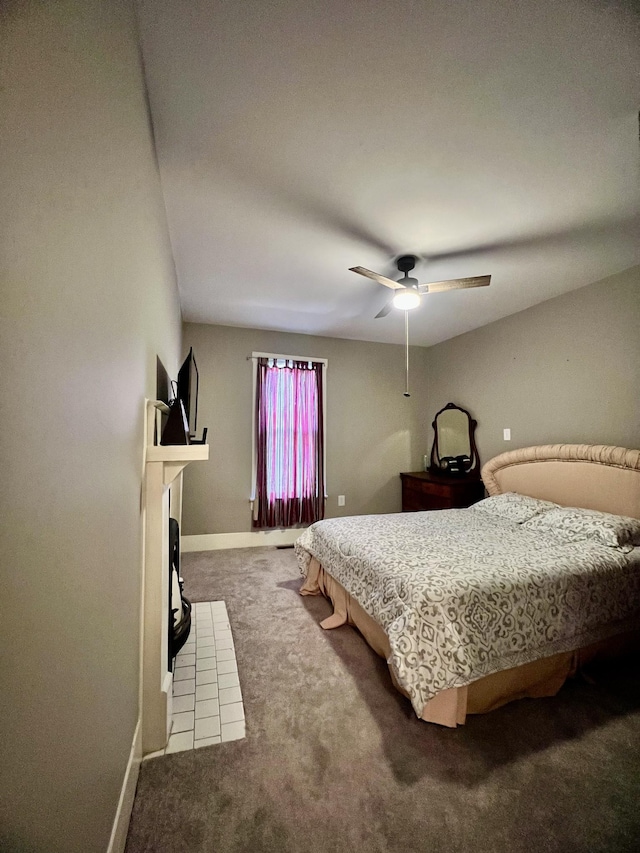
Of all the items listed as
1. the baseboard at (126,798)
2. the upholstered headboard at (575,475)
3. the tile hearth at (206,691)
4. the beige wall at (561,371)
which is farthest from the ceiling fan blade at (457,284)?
the baseboard at (126,798)

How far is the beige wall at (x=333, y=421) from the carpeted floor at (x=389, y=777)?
2.24 m

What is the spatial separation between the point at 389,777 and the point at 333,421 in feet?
11.0

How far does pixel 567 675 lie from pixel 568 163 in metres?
2.60

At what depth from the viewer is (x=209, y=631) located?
85.5 inches

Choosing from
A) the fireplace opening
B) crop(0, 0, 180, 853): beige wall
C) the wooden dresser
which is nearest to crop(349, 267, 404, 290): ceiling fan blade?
crop(0, 0, 180, 853): beige wall

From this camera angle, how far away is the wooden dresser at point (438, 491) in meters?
3.60

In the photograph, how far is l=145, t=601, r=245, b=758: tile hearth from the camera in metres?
1.42

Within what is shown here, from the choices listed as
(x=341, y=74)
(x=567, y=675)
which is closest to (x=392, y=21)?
(x=341, y=74)

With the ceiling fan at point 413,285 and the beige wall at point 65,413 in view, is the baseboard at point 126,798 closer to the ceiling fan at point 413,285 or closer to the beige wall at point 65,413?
the beige wall at point 65,413

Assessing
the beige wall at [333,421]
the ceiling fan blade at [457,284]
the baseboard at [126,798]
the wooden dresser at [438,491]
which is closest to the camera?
the baseboard at [126,798]

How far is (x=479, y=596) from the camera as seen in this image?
59.3 inches

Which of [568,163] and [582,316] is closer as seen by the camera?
[568,163]

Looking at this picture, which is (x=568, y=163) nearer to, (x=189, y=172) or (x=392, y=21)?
(x=392, y=21)

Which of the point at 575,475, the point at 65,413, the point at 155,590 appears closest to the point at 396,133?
the point at 65,413
